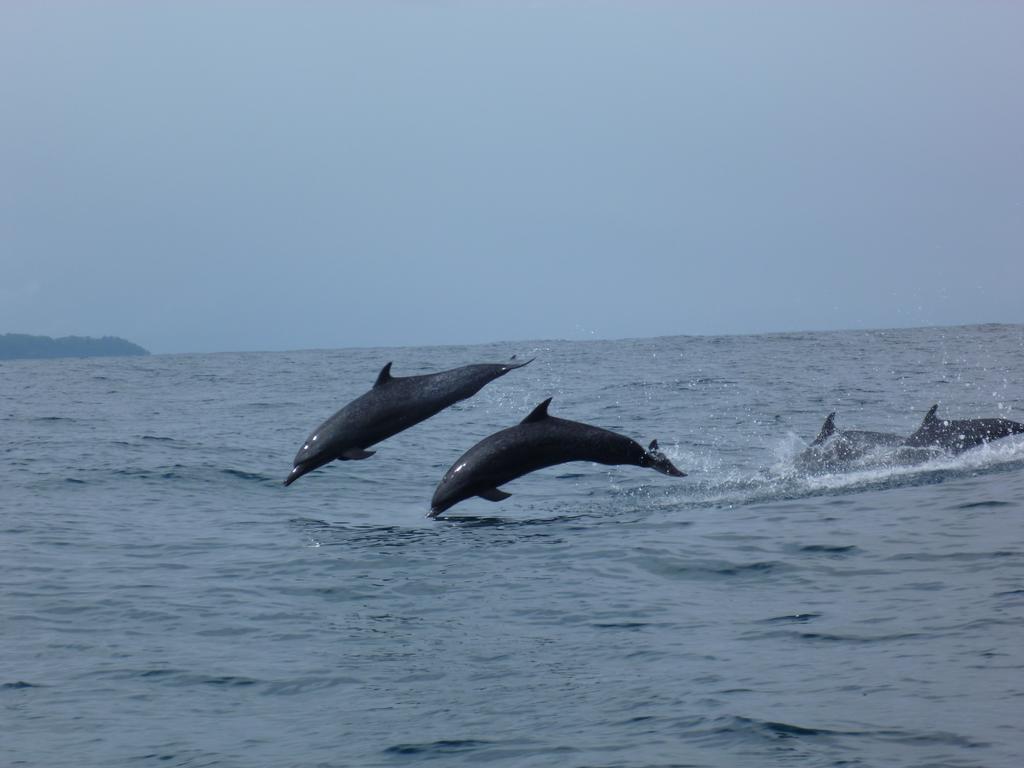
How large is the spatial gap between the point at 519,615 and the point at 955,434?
1037 cm

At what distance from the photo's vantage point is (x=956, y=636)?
8602mm

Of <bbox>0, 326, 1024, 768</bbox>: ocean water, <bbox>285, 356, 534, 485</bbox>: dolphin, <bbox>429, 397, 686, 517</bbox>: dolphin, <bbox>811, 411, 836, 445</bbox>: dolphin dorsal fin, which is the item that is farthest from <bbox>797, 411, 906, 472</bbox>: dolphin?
<bbox>285, 356, 534, 485</bbox>: dolphin

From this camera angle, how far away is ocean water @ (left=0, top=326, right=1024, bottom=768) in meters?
7.23

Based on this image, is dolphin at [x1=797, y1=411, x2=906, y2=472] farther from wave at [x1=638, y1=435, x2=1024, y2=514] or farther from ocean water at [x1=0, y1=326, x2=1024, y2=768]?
ocean water at [x1=0, y1=326, x2=1024, y2=768]

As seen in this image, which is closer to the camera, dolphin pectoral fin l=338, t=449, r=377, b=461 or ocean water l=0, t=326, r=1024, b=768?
ocean water l=0, t=326, r=1024, b=768

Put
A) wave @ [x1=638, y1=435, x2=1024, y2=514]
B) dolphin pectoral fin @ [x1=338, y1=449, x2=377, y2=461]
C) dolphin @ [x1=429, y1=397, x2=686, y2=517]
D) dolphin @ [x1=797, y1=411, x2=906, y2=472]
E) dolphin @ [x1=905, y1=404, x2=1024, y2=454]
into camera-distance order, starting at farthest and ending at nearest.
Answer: dolphin @ [x1=797, y1=411, x2=906, y2=472] < dolphin @ [x1=905, y1=404, x2=1024, y2=454] < wave @ [x1=638, y1=435, x2=1024, y2=514] < dolphin @ [x1=429, y1=397, x2=686, y2=517] < dolphin pectoral fin @ [x1=338, y1=449, x2=377, y2=461]

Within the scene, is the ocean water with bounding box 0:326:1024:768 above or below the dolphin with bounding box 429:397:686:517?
below

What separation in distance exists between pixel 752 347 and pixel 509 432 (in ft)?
207

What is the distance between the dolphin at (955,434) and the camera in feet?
59.1

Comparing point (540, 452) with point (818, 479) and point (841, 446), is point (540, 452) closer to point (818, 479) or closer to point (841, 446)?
point (818, 479)

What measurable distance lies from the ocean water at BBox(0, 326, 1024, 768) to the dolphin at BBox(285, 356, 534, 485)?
120cm

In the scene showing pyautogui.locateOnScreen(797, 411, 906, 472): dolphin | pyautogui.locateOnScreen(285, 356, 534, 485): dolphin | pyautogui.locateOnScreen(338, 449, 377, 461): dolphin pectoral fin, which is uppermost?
pyautogui.locateOnScreen(285, 356, 534, 485): dolphin

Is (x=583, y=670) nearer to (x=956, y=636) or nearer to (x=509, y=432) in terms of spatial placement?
(x=956, y=636)

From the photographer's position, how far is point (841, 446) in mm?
18484
